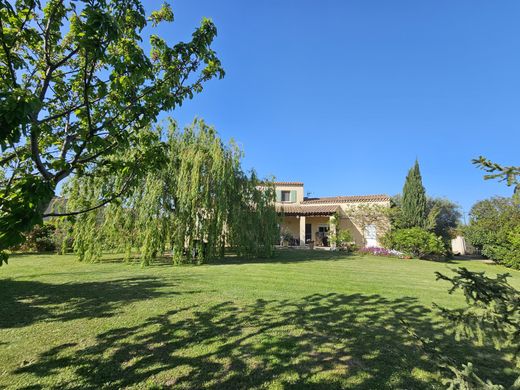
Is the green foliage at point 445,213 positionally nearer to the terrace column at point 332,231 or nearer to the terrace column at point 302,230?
the terrace column at point 332,231

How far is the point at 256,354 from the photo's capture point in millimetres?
4031

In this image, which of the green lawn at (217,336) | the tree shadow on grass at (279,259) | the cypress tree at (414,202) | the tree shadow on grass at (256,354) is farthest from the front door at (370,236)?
the tree shadow on grass at (256,354)

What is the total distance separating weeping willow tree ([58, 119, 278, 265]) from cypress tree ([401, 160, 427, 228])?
700 inches

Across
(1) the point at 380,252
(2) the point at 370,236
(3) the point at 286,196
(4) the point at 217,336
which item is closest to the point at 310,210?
(3) the point at 286,196

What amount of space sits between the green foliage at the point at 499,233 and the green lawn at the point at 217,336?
1545cm

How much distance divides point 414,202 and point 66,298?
27.0 metres

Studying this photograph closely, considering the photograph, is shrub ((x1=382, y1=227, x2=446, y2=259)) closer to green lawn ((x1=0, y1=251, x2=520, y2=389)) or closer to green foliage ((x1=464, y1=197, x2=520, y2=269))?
green foliage ((x1=464, y1=197, x2=520, y2=269))

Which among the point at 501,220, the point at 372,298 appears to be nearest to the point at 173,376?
the point at 372,298

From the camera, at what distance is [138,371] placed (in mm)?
3525

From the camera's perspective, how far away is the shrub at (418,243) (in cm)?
2012

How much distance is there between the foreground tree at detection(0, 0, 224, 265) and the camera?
7.18 ft

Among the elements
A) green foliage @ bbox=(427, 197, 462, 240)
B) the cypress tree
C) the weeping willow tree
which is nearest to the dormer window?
the cypress tree

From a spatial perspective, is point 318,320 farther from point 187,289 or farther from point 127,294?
point 127,294

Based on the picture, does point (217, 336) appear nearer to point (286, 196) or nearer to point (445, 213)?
point (286, 196)
